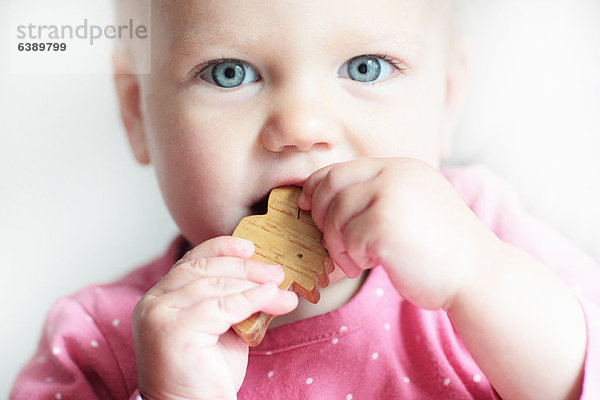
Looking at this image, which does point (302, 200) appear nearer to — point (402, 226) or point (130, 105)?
point (402, 226)

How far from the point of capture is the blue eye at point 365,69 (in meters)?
0.90

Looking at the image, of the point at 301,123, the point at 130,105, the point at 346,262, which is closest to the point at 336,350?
the point at 346,262

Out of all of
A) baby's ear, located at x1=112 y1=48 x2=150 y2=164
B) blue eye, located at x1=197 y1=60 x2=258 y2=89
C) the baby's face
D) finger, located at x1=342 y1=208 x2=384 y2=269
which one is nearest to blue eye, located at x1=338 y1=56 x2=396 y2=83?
the baby's face

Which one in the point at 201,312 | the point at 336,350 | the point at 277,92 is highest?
the point at 277,92

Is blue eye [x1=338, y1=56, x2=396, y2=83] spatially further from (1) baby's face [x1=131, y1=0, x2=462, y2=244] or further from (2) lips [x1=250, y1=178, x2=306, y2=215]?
(2) lips [x1=250, y1=178, x2=306, y2=215]

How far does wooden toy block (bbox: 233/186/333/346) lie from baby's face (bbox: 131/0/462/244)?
4cm

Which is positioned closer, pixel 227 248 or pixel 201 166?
pixel 227 248

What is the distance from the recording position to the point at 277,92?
0.86m

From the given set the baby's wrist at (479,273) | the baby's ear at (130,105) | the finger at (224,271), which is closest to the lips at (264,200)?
the finger at (224,271)

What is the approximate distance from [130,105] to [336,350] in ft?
1.57

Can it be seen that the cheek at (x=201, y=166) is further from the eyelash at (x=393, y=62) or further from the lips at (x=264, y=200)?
the eyelash at (x=393, y=62)

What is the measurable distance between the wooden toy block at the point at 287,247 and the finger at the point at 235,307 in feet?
0.06

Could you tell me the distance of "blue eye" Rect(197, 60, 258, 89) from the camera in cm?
90

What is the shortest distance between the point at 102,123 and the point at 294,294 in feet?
3.31
